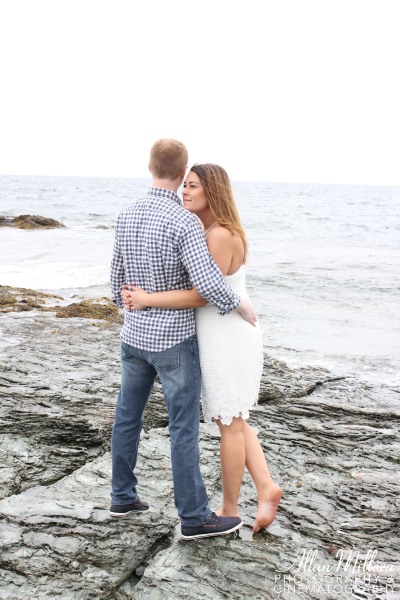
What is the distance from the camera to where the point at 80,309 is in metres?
11.3

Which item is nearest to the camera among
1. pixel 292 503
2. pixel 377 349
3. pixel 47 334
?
pixel 292 503

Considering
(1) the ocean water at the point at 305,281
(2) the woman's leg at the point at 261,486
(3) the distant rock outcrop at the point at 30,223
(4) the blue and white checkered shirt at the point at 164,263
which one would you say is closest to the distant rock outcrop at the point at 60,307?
(1) the ocean water at the point at 305,281

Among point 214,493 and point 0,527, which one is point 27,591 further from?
point 214,493

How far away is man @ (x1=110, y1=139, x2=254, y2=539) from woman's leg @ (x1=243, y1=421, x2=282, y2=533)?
0.59ft

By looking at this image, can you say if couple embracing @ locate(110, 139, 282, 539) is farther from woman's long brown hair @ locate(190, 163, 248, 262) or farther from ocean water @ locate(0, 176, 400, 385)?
ocean water @ locate(0, 176, 400, 385)

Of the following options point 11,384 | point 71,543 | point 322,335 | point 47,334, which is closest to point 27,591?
point 71,543

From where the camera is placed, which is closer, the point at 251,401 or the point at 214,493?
the point at 251,401

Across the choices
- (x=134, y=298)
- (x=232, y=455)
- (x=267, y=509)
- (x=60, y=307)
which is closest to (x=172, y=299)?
(x=134, y=298)

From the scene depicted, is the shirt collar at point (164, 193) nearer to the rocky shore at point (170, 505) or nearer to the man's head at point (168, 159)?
the man's head at point (168, 159)

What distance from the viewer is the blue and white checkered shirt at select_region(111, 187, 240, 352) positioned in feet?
10.8

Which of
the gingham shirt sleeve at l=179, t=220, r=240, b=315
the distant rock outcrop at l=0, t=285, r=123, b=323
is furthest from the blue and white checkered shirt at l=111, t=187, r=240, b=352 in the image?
the distant rock outcrop at l=0, t=285, r=123, b=323

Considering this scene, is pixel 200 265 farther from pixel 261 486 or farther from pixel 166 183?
pixel 261 486

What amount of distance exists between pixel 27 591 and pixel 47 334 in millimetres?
6099

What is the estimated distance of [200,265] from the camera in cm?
327
